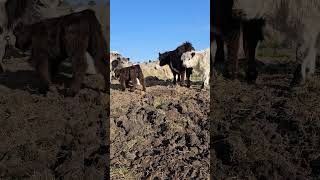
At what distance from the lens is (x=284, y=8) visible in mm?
9328

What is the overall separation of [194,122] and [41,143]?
123 inches

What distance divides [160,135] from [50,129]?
7.24 ft

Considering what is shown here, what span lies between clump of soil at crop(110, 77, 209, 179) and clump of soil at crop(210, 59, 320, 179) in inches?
26.0

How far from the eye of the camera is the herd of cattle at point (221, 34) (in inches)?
360

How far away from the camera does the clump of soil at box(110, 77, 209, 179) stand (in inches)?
372

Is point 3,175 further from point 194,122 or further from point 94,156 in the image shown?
point 194,122

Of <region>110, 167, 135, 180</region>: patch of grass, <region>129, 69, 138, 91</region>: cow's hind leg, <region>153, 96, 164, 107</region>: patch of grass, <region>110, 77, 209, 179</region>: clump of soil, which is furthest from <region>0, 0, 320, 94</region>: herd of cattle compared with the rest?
<region>129, 69, 138, 91</region>: cow's hind leg

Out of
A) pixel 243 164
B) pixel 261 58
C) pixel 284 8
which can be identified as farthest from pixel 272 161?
pixel 284 8

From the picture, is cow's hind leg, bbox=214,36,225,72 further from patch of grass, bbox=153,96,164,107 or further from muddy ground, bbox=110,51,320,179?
patch of grass, bbox=153,96,164,107

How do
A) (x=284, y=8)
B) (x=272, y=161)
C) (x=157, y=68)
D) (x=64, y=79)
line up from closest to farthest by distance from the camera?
1. (x=272, y=161)
2. (x=284, y=8)
3. (x=64, y=79)
4. (x=157, y=68)

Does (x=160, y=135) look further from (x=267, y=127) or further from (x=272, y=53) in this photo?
(x=272, y=53)

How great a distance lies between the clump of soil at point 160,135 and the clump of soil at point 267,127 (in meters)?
0.66

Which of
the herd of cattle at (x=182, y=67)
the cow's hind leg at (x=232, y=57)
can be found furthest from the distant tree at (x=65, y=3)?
the cow's hind leg at (x=232, y=57)

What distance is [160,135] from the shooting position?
1034cm
